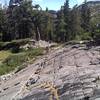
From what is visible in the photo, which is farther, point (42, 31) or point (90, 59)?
point (42, 31)

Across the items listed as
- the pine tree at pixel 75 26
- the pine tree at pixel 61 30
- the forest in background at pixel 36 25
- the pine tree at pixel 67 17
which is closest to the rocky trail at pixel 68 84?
the forest in background at pixel 36 25

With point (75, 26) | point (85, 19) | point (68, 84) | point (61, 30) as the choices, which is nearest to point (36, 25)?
point (61, 30)

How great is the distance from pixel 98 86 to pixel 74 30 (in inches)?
3484

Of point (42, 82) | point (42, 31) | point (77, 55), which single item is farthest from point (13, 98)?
point (42, 31)

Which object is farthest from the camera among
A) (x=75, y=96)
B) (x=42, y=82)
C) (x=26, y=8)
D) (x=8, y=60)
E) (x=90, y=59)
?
(x=26, y=8)

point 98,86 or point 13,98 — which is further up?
point 98,86

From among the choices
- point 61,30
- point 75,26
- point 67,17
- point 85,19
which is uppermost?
point 67,17

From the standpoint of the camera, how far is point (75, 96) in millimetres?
22219

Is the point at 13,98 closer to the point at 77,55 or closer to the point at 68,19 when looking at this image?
the point at 77,55

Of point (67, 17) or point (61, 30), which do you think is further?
point (67, 17)

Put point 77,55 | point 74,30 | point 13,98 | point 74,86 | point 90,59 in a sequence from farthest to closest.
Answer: point 74,30
point 77,55
point 90,59
point 13,98
point 74,86

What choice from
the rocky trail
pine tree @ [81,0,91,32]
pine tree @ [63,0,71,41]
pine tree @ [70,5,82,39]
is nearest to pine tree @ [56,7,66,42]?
pine tree @ [63,0,71,41]

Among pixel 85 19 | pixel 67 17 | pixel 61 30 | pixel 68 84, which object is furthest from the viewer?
pixel 85 19

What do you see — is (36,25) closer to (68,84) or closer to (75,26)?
(75,26)
